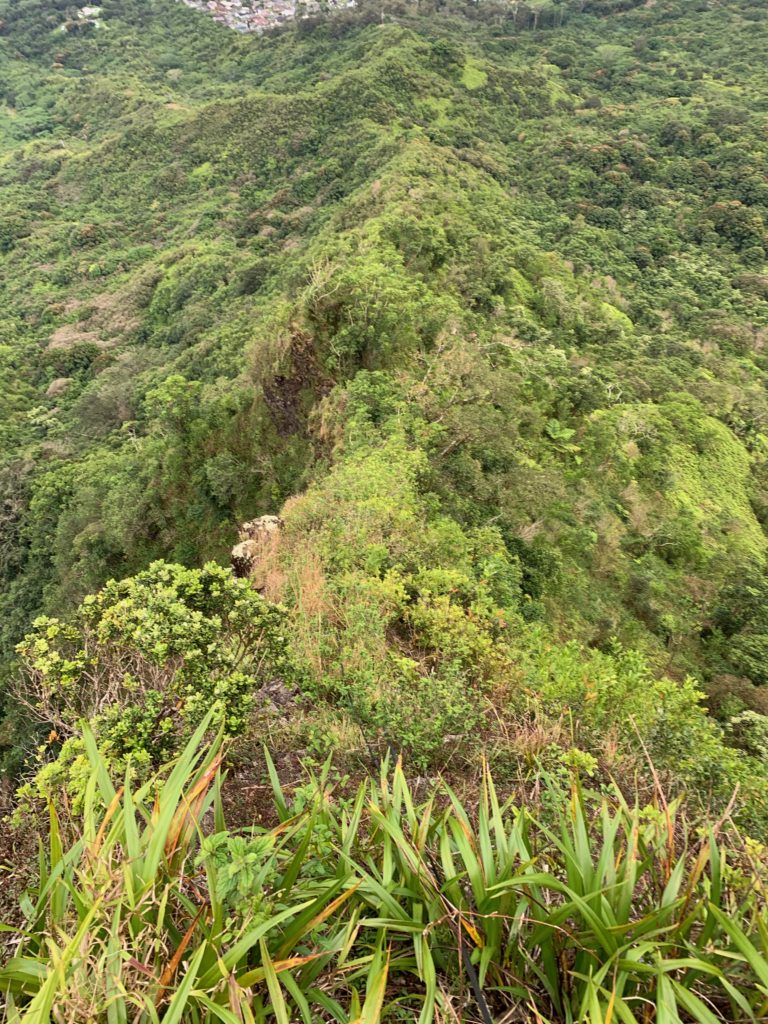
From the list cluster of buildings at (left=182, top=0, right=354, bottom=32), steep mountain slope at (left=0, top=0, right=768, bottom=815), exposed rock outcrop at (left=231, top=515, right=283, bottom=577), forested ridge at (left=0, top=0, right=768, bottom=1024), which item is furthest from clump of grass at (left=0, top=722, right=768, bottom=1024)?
cluster of buildings at (left=182, top=0, right=354, bottom=32)

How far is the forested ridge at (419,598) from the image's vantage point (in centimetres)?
199

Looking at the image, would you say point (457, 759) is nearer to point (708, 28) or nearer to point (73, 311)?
point (73, 311)

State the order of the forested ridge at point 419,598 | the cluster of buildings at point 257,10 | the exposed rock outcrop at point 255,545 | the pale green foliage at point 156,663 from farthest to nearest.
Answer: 1. the cluster of buildings at point 257,10
2. the exposed rock outcrop at point 255,545
3. the pale green foliage at point 156,663
4. the forested ridge at point 419,598

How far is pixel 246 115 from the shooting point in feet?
156

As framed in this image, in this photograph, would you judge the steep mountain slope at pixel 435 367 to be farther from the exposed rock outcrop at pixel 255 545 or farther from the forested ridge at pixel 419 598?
the exposed rock outcrop at pixel 255 545

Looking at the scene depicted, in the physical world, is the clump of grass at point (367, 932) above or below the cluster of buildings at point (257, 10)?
below

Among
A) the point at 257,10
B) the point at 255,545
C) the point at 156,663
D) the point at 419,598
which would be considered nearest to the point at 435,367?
the point at 255,545

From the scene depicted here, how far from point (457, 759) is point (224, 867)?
87.1 inches

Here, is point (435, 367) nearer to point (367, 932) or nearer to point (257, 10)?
point (367, 932)

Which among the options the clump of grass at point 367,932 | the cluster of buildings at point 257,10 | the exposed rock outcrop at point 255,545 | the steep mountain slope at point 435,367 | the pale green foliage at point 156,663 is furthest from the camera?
the cluster of buildings at point 257,10

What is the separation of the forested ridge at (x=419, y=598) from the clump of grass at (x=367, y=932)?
0.02 m

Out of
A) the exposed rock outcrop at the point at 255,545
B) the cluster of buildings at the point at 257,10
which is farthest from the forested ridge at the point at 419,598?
the cluster of buildings at the point at 257,10

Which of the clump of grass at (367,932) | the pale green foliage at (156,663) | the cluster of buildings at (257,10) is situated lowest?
the pale green foliage at (156,663)

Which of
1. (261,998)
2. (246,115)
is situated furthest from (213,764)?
(246,115)
